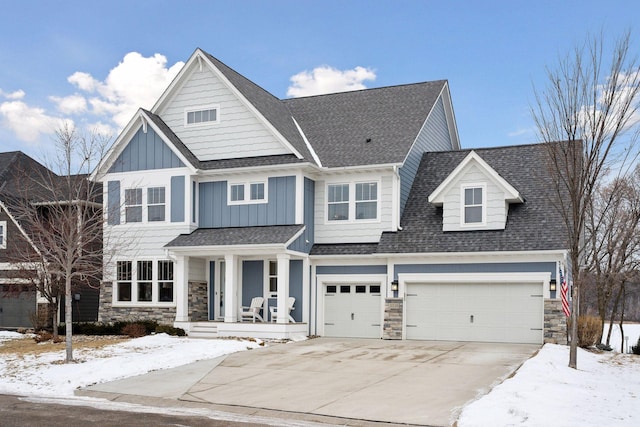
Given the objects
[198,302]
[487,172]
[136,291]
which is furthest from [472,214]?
[136,291]

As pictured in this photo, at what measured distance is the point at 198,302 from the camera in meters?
25.0

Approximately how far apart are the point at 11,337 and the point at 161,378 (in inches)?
494

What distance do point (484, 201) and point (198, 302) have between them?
425 inches

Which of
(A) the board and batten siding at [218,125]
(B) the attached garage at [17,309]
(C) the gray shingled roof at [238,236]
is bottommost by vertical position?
(B) the attached garage at [17,309]

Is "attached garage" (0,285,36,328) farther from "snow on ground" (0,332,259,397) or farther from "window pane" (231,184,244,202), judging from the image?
"window pane" (231,184,244,202)

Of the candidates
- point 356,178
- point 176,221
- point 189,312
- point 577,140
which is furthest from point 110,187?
point 577,140

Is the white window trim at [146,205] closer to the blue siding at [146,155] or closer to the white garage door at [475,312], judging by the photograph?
the blue siding at [146,155]

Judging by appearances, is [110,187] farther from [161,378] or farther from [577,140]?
[577,140]

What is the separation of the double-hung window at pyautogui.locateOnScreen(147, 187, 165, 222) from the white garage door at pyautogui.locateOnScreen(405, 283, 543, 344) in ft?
31.5

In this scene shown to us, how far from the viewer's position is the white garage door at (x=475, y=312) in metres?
21.4

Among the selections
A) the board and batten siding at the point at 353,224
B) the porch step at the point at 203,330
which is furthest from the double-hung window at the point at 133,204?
the board and batten siding at the point at 353,224

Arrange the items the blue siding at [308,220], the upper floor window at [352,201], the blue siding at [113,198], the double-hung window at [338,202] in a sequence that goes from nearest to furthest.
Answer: the blue siding at [308,220]
the upper floor window at [352,201]
the double-hung window at [338,202]
the blue siding at [113,198]

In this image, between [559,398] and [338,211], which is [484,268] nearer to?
[338,211]

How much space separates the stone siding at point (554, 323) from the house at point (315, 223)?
64 millimetres
